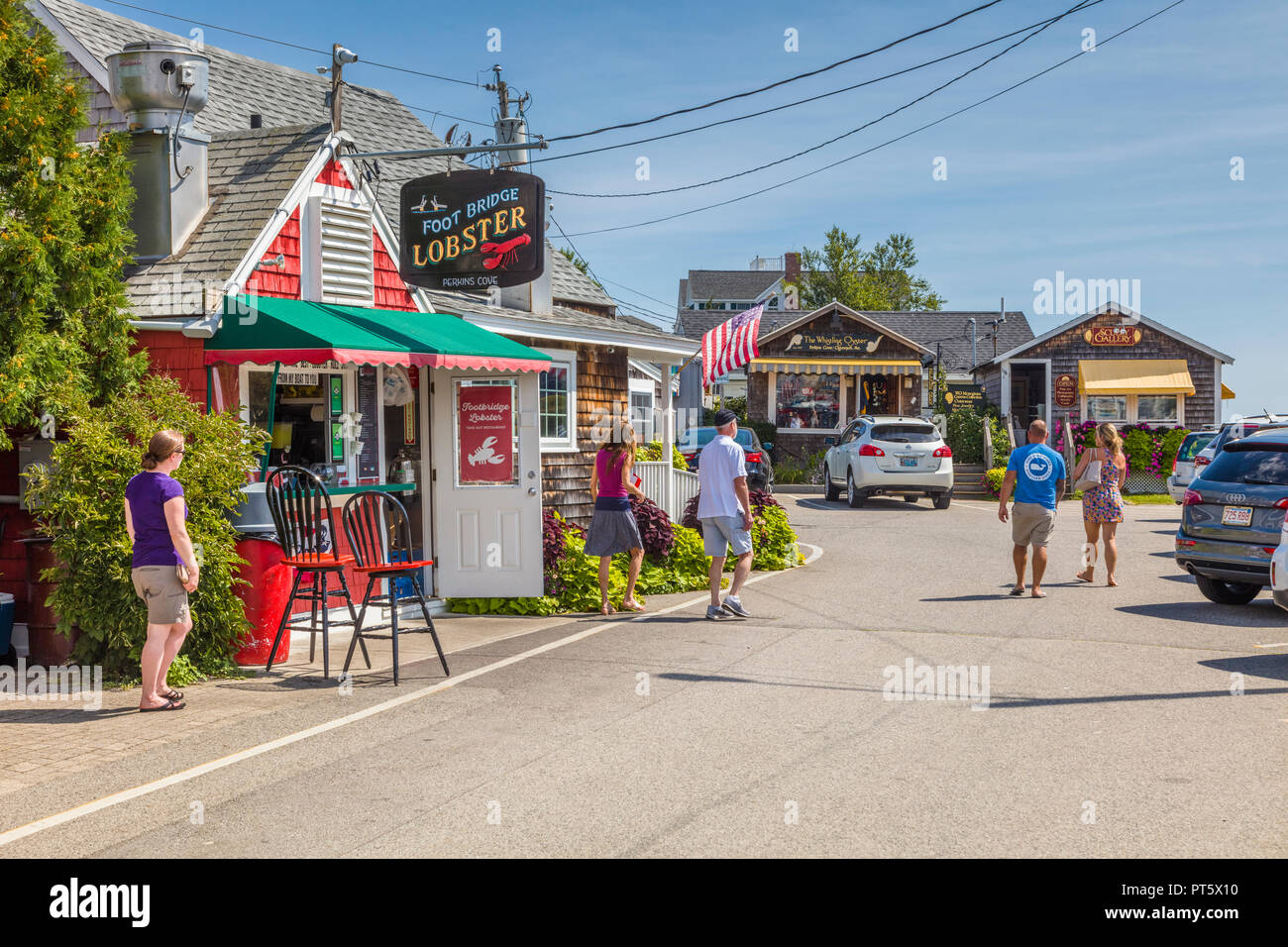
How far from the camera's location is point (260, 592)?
9.19 metres

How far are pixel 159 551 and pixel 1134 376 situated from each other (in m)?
34.1

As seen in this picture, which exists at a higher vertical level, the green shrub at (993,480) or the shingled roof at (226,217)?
the shingled roof at (226,217)

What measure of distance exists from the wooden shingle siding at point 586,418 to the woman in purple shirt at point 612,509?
2860 millimetres

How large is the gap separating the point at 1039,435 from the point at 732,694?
661 cm

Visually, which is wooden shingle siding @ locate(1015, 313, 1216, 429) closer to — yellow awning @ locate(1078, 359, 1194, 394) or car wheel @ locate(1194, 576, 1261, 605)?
yellow awning @ locate(1078, 359, 1194, 394)

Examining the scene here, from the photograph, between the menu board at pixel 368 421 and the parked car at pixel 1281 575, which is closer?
the parked car at pixel 1281 575

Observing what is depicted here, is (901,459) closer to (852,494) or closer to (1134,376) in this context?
(852,494)

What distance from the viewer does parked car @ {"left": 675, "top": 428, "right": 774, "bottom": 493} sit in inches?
738

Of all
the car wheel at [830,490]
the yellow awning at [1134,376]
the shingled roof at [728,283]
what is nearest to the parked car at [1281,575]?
the car wheel at [830,490]

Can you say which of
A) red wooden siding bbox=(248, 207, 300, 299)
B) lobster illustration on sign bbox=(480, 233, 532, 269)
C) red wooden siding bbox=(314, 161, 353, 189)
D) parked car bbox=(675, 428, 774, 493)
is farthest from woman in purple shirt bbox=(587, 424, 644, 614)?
parked car bbox=(675, 428, 774, 493)

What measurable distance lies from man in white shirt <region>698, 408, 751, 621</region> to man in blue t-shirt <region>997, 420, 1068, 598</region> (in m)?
3.15

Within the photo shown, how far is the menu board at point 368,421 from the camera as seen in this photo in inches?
466

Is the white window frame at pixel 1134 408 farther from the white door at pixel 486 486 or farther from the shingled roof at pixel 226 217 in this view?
the shingled roof at pixel 226 217

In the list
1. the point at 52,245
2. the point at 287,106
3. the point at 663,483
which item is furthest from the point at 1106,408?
the point at 52,245
